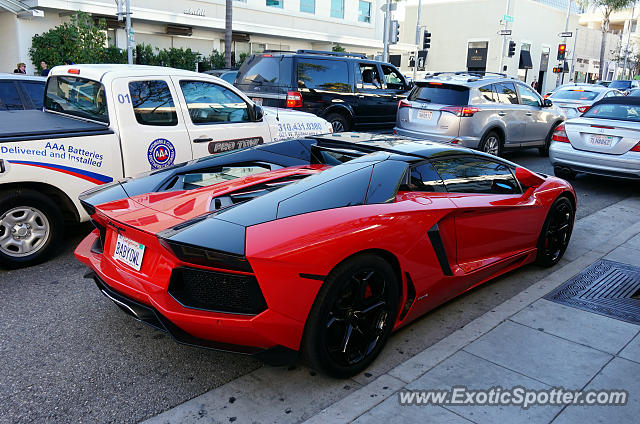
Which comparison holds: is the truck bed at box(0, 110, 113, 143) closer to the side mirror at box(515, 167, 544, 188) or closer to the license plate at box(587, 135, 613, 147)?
the side mirror at box(515, 167, 544, 188)

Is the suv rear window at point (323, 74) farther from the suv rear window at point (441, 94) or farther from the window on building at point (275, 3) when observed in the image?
the window on building at point (275, 3)

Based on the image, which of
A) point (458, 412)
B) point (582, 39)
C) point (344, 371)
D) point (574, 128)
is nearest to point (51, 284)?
point (344, 371)

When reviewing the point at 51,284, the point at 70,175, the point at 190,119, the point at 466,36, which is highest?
the point at 466,36

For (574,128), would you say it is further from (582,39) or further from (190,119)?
(582,39)

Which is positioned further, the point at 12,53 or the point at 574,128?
the point at 12,53

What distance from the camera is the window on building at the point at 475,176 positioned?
4137 millimetres

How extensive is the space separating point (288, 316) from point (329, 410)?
58 centimetres

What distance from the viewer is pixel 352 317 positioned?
3199 mm

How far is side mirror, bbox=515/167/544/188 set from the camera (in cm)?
496

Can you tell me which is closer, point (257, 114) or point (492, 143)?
point (257, 114)

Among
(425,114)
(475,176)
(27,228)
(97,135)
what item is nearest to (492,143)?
(425,114)

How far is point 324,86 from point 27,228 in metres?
7.38

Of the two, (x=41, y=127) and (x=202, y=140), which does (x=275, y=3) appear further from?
(x=41, y=127)

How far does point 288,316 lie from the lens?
288cm
